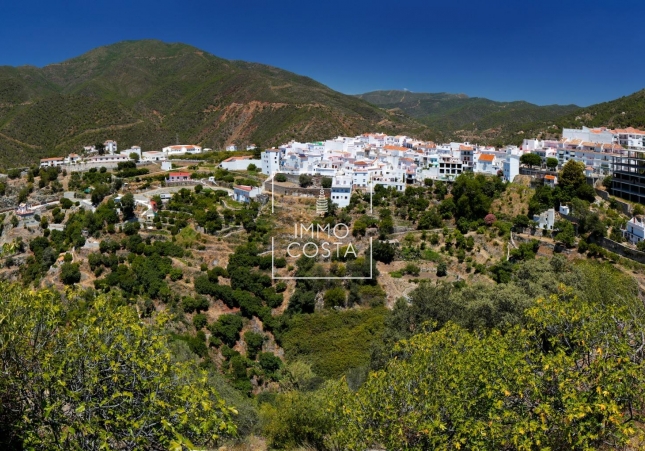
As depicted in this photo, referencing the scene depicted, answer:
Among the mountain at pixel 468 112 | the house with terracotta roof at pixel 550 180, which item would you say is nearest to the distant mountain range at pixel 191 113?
the mountain at pixel 468 112

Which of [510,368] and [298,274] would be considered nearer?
[510,368]

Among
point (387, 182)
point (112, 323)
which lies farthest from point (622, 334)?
point (387, 182)

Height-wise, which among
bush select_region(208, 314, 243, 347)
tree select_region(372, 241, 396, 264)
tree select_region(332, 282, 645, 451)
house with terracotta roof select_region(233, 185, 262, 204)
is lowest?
bush select_region(208, 314, 243, 347)

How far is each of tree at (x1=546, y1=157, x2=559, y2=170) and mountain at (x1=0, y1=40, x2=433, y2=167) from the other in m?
30.6

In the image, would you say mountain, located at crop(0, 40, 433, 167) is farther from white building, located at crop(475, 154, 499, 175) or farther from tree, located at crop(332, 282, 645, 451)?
tree, located at crop(332, 282, 645, 451)

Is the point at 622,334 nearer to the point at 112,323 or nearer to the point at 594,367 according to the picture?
the point at 594,367

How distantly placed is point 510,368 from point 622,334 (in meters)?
2.10

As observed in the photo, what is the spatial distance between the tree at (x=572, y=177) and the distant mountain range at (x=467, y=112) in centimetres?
3644

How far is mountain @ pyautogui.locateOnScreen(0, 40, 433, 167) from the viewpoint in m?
61.1

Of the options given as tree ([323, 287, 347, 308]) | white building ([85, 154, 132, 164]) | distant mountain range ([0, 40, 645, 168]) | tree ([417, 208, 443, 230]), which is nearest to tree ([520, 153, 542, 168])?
tree ([417, 208, 443, 230])

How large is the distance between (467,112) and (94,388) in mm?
127711

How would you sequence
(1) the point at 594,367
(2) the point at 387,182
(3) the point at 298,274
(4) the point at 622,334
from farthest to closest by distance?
(2) the point at 387,182 → (3) the point at 298,274 → (4) the point at 622,334 → (1) the point at 594,367

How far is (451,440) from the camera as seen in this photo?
20.0ft

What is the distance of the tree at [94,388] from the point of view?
17.0 ft
